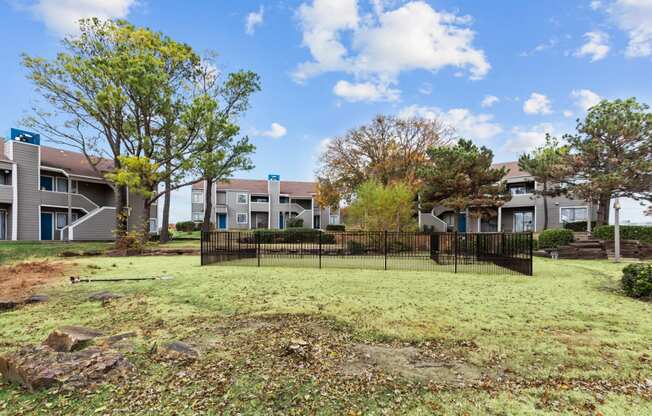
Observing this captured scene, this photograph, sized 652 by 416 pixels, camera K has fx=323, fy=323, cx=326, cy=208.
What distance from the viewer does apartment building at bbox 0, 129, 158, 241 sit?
18344 millimetres

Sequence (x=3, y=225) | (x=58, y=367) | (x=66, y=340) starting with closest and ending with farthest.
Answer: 1. (x=58, y=367)
2. (x=66, y=340)
3. (x=3, y=225)

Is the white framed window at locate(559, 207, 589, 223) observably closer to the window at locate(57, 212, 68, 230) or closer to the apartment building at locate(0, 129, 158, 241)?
the apartment building at locate(0, 129, 158, 241)

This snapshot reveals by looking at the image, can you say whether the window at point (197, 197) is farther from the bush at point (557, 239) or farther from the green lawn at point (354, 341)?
the bush at point (557, 239)

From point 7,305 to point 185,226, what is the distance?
31580 millimetres

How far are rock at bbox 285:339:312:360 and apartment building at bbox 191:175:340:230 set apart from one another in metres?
31.0

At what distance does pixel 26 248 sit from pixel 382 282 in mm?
16026

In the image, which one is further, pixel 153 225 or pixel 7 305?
pixel 153 225

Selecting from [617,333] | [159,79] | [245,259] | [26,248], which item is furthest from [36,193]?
[617,333]

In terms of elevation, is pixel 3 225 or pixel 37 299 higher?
pixel 3 225

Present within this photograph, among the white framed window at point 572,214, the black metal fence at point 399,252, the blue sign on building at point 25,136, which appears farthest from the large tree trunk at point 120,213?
the white framed window at point 572,214

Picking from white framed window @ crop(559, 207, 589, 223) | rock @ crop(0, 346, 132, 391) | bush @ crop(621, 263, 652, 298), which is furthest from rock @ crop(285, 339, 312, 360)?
white framed window @ crop(559, 207, 589, 223)

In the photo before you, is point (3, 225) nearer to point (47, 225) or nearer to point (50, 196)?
point (47, 225)

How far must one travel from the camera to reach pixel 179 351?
138 inches

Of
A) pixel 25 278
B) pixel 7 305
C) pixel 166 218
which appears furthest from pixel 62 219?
pixel 7 305
